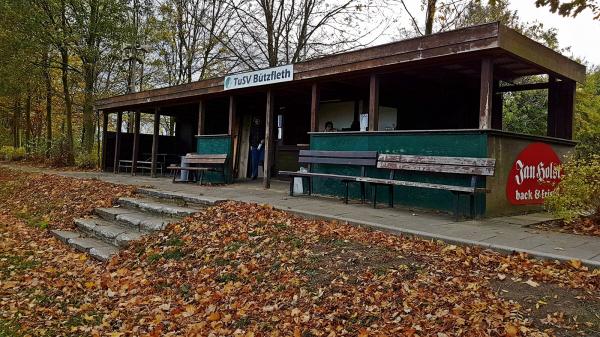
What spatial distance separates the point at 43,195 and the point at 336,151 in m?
7.04

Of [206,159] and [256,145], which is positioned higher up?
[256,145]

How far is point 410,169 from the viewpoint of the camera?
7.01 metres

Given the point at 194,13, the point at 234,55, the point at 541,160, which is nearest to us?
the point at 541,160

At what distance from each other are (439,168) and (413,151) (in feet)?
2.46

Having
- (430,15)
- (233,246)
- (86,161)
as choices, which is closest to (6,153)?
(86,161)

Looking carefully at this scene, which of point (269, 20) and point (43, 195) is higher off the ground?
point (269, 20)

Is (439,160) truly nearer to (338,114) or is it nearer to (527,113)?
(338,114)

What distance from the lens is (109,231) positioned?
7.02m

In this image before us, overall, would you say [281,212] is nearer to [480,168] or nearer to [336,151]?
[336,151]

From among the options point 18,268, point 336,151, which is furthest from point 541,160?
point 18,268

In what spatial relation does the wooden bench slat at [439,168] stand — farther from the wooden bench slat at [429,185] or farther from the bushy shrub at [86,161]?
the bushy shrub at [86,161]

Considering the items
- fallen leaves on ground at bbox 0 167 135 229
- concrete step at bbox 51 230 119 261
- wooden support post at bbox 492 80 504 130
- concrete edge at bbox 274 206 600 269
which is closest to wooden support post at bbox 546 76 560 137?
wooden support post at bbox 492 80 504 130

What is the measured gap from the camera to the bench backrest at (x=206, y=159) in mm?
11275

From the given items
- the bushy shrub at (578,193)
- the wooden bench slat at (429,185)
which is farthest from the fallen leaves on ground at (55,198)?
the bushy shrub at (578,193)
